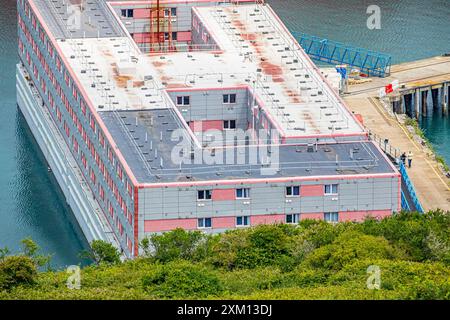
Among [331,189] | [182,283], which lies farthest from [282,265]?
[331,189]

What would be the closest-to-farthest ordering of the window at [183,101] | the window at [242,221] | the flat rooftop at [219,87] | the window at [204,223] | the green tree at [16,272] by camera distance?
the green tree at [16,272], the window at [204,223], the window at [242,221], the flat rooftop at [219,87], the window at [183,101]

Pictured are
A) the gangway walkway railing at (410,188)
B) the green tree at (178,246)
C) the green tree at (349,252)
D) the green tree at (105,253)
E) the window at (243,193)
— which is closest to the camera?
the green tree at (349,252)

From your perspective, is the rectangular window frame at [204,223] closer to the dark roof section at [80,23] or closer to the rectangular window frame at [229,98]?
the rectangular window frame at [229,98]

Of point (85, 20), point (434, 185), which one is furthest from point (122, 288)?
point (85, 20)

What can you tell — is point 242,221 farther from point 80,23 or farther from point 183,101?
point 80,23

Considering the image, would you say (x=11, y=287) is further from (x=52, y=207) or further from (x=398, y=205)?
(x=52, y=207)

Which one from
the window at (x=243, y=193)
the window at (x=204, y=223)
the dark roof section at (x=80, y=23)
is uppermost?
the dark roof section at (x=80, y=23)

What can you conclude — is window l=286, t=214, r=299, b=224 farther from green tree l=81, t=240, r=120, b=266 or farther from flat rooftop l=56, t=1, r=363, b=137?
green tree l=81, t=240, r=120, b=266

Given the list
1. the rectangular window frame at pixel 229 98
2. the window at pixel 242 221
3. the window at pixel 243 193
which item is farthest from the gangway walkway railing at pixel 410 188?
the window at pixel 243 193
